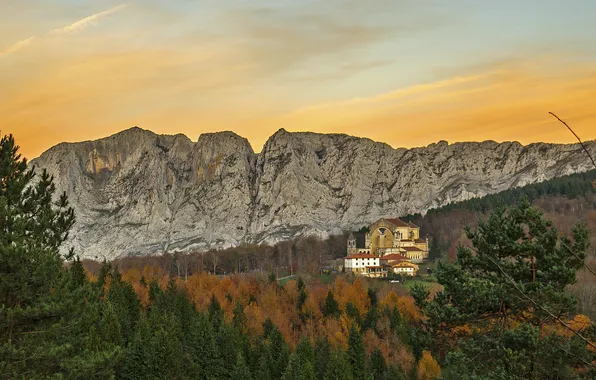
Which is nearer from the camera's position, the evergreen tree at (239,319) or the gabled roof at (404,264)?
the evergreen tree at (239,319)

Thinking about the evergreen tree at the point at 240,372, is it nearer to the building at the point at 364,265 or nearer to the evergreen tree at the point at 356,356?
the evergreen tree at the point at 356,356

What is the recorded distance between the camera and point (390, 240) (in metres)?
131

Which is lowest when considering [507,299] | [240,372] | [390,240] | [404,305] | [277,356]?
[277,356]

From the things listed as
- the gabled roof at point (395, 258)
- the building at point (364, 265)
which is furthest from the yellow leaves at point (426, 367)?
the gabled roof at point (395, 258)

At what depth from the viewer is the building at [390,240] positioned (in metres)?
126

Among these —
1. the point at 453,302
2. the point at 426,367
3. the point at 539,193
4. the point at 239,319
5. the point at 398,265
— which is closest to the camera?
the point at 453,302

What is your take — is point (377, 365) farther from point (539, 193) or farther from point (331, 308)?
point (539, 193)

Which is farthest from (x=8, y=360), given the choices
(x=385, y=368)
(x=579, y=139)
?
(x=385, y=368)

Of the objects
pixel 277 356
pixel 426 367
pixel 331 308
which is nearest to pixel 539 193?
pixel 331 308

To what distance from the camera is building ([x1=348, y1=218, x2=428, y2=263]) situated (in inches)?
4961

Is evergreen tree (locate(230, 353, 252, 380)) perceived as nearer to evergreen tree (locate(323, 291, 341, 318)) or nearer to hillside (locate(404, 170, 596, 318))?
evergreen tree (locate(323, 291, 341, 318))

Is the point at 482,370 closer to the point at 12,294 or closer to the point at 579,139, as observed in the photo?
the point at 12,294

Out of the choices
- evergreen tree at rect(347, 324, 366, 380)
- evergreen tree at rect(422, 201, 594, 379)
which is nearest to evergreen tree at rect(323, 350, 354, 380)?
evergreen tree at rect(347, 324, 366, 380)

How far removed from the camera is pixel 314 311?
69938 mm
